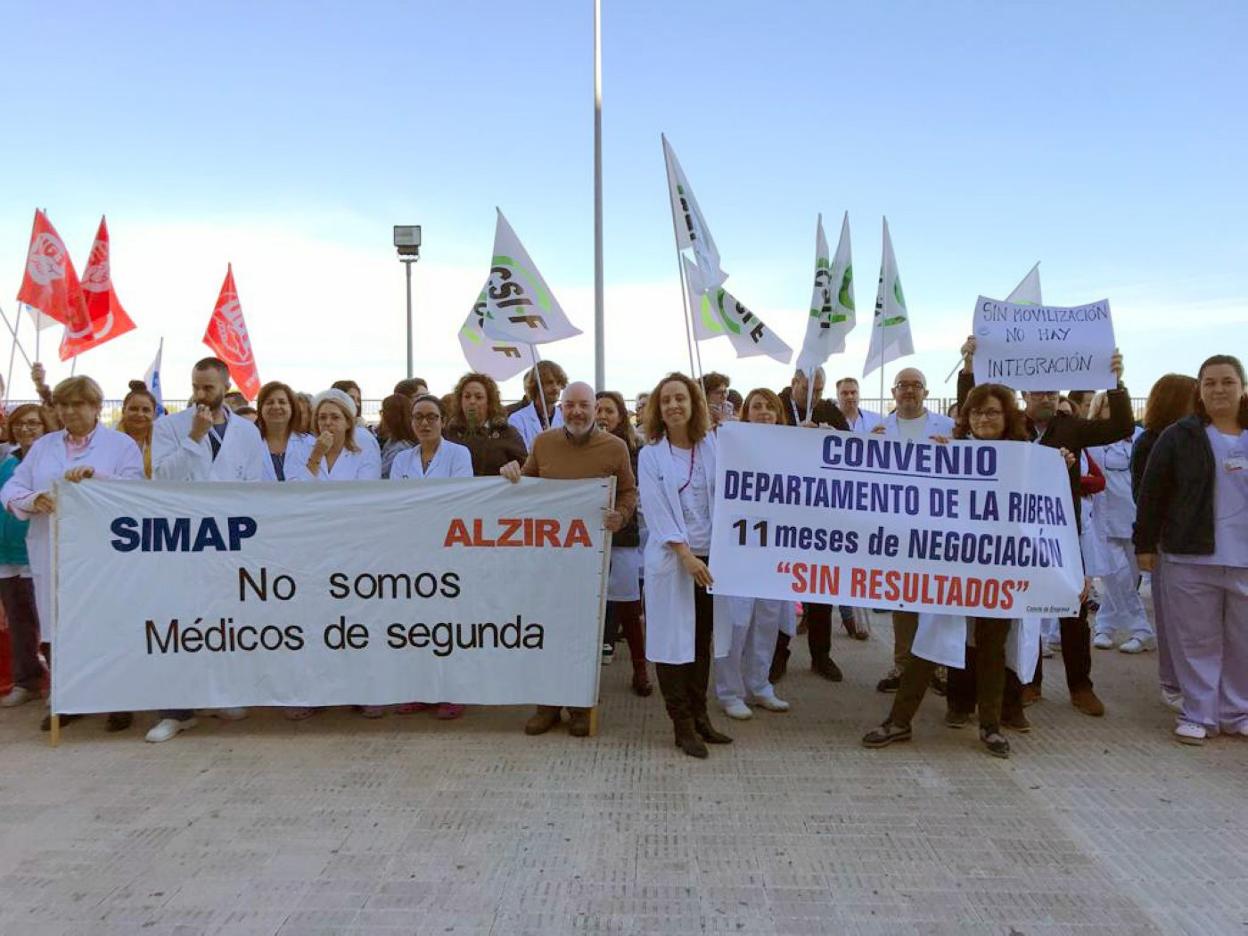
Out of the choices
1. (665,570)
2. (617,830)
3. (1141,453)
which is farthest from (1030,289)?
(617,830)

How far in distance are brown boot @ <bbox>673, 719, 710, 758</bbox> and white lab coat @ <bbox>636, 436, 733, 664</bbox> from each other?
1.09 ft

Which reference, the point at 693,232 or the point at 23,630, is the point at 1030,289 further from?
the point at 23,630

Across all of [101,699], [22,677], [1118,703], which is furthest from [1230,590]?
[22,677]

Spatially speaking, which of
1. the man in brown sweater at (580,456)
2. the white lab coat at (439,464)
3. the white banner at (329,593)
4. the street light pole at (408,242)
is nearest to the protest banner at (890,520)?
the man in brown sweater at (580,456)

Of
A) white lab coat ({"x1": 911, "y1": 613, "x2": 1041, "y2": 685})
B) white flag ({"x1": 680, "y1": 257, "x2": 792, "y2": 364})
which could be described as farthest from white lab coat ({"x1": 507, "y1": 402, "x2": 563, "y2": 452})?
white lab coat ({"x1": 911, "y1": 613, "x2": 1041, "y2": 685})

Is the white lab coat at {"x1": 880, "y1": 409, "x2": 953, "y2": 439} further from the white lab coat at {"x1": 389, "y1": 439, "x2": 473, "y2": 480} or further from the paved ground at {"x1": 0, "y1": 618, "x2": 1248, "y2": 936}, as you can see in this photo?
the white lab coat at {"x1": 389, "y1": 439, "x2": 473, "y2": 480}

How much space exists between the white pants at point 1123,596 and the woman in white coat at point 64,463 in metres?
7.21

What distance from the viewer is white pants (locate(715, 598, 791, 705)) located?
209 inches

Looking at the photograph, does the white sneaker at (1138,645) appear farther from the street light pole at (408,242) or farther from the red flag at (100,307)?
the street light pole at (408,242)

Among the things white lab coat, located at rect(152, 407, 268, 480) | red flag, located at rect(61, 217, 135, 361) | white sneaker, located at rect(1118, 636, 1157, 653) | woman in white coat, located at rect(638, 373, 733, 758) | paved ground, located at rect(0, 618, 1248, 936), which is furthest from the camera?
red flag, located at rect(61, 217, 135, 361)

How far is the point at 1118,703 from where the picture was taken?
5.60 meters

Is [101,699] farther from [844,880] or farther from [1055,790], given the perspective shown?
[1055,790]

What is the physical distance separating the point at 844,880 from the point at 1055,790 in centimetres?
149

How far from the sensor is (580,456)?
5.14 meters
